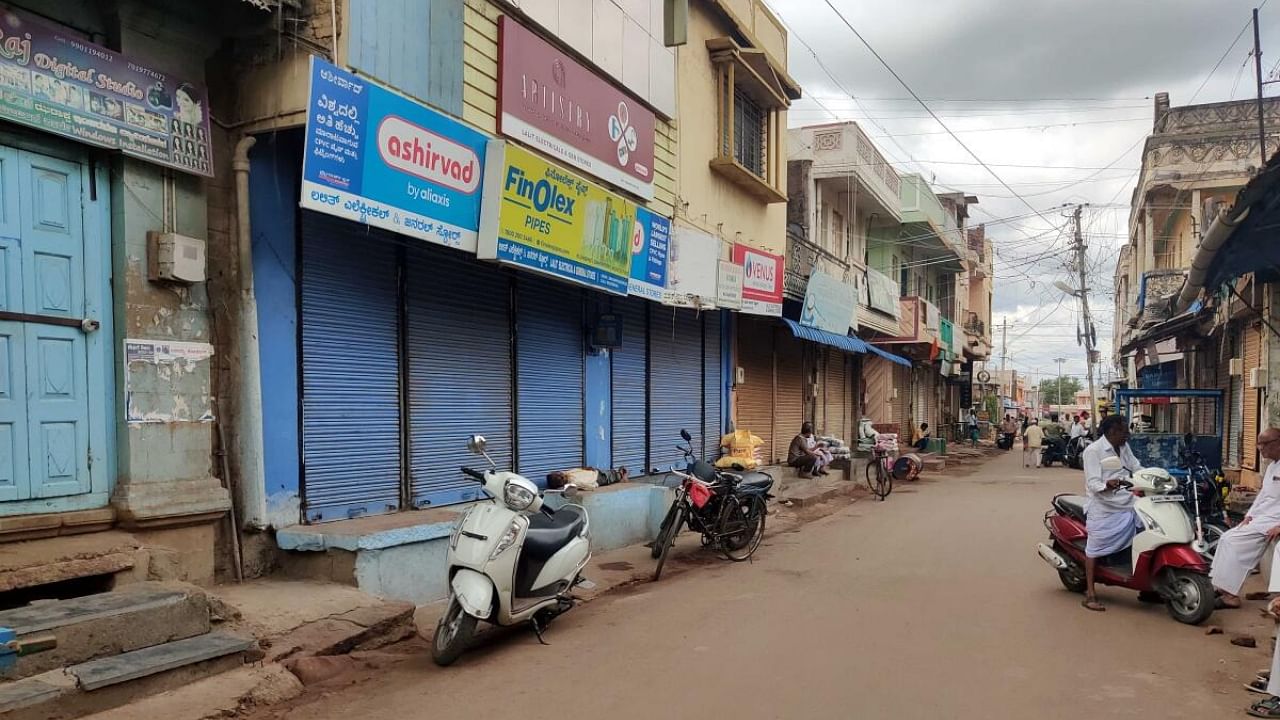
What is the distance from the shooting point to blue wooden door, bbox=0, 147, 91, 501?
5.09 metres

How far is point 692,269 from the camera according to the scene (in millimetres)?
12836

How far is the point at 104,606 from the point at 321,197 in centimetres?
314

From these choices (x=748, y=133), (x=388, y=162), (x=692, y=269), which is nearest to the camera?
(x=388, y=162)

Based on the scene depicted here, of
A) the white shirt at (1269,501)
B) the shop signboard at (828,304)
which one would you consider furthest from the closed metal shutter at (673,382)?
the white shirt at (1269,501)

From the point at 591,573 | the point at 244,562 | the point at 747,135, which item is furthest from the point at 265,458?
the point at 747,135

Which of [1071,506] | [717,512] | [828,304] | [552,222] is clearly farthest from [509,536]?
[828,304]

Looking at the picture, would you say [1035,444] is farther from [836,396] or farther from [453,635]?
[453,635]

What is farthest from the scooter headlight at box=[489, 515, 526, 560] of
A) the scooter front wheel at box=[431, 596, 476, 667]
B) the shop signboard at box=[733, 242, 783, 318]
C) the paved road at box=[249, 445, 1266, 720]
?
the shop signboard at box=[733, 242, 783, 318]

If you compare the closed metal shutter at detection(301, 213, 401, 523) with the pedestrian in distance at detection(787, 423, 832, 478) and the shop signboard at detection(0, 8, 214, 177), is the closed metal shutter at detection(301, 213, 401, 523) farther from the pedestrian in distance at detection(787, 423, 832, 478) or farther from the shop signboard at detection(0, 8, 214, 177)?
the pedestrian in distance at detection(787, 423, 832, 478)

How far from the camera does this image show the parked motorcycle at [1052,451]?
91.1 ft

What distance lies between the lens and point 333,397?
23.4 feet

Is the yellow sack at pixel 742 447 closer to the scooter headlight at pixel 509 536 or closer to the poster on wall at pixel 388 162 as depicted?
the poster on wall at pixel 388 162

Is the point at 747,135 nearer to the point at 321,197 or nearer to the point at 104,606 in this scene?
the point at 321,197

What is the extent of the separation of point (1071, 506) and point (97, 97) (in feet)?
28.1
